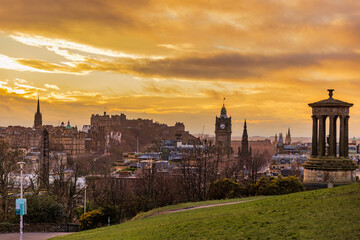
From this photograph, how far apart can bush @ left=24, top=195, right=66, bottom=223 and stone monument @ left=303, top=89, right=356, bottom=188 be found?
19464 mm

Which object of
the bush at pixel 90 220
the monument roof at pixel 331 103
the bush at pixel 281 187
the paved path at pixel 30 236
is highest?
A: the monument roof at pixel 331 103

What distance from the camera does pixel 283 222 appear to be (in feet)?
45.3

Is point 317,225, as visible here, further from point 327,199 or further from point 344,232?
point 327,199

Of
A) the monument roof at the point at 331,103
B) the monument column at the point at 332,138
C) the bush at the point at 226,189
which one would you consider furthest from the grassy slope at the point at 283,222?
the bush at the point at 226,189

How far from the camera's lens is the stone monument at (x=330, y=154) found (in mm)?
28438

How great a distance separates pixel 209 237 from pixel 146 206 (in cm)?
2413

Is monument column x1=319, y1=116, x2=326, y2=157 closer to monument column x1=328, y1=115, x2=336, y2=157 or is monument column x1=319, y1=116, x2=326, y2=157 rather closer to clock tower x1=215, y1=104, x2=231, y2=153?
monument column x1=328, y1=115, x2=336, y2=157

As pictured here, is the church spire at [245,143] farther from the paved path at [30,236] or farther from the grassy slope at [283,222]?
the grassy slope at [283,222]

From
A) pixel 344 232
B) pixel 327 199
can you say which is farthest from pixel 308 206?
pixel 344 232

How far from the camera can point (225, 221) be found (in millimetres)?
15633

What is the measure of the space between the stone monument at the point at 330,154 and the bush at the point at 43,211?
63.9 feet

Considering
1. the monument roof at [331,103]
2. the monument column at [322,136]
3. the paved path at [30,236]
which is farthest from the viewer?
the monument column at [322,136]

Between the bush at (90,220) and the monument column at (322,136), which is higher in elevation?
the monument column at (322,136)

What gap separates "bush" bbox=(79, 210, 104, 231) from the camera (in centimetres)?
3011
